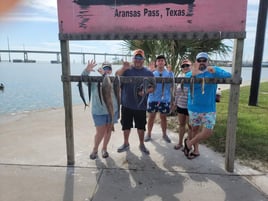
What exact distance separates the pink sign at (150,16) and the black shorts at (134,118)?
1449 mm

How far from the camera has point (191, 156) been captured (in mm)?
4559

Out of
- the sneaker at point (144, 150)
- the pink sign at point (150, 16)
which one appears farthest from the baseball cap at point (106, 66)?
the sneaker at point (144, 150)

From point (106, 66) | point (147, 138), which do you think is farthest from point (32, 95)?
point (106, 66)

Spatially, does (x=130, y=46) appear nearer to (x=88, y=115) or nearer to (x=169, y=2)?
(x=88, y=115)

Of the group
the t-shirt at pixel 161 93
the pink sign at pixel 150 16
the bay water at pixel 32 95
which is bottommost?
the bay water at pixel 32 95

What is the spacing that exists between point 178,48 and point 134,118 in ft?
11.9

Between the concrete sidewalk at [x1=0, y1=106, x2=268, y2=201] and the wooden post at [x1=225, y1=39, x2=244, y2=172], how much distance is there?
9.1 inches


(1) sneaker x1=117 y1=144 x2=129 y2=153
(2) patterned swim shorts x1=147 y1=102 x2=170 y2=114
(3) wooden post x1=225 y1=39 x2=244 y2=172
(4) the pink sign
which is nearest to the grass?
(3) wooden post x1=225 y1=39 x2=244 y2=172

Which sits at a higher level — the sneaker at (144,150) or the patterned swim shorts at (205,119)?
the patterned swim shorts at (205,119)

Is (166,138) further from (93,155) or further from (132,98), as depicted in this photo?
(93,155)

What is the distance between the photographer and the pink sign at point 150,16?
3.64 m

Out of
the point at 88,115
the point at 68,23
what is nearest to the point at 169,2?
the point at 68,23

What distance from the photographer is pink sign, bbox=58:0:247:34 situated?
11.9ft

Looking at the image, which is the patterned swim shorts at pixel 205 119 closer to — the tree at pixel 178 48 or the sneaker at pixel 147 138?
the sneaker at pixel 147 138
